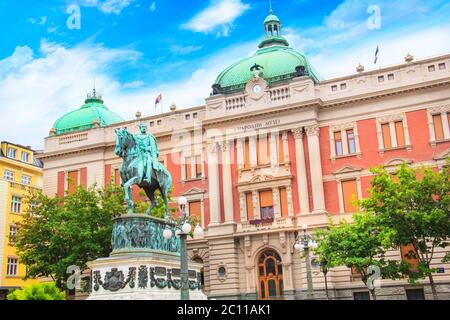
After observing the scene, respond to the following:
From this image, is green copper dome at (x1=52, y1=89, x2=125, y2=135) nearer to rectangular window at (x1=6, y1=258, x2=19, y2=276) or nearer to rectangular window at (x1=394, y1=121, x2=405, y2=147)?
rectangular window at (x1=6, y1=258, x2=19, y2=276)

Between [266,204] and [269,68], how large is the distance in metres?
11.2

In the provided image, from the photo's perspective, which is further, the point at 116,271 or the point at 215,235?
the point at 215,235

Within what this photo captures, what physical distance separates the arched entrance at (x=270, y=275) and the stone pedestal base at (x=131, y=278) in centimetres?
2053

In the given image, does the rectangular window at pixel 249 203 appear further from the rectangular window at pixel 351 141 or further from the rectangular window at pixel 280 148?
the rectangular window at pixel 351 141

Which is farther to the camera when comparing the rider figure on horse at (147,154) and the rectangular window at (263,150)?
the rectangular window at (263,150)

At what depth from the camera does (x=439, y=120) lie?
3800cm

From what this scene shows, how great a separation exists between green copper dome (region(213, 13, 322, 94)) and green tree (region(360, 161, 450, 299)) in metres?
14.5

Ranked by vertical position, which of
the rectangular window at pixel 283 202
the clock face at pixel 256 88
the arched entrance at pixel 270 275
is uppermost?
the clock face at pixel 256 88

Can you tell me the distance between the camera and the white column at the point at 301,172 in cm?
3962

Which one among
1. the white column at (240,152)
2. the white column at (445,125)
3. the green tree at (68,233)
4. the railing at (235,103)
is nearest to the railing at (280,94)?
the railing at (235,103)

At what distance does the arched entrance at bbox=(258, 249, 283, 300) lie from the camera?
128 ft
